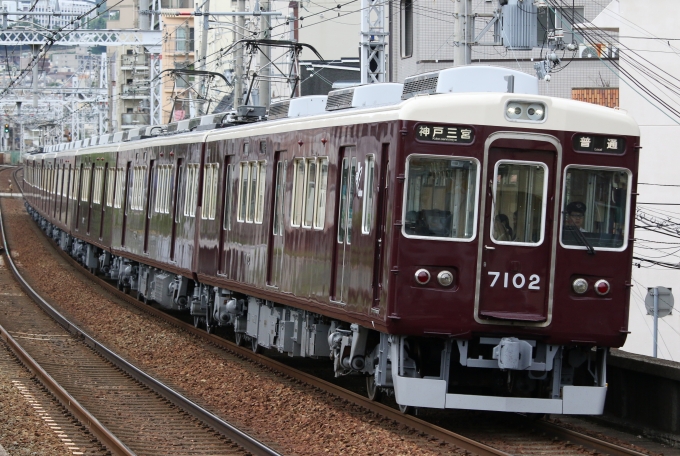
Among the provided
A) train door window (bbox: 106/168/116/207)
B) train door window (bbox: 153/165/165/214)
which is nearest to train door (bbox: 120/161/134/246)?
train door window (bbox: 106/168/116/207)

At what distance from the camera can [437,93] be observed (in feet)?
32.1

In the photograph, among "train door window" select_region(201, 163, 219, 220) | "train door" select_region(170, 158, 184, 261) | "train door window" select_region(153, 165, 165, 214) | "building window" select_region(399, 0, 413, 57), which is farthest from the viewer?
"building window" select_region(399, 0, 413, 57)

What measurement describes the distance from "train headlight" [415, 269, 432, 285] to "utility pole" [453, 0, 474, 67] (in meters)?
6.03

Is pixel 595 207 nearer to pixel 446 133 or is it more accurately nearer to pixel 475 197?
pixel 475 197

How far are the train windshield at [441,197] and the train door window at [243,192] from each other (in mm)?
Result: 5052

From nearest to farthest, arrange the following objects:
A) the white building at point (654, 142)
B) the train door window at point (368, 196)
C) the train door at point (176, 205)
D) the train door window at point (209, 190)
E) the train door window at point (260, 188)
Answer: the train door window at point (368, 196) < the train door window at point (260, 188) < the train door window at point (209, 190) < the train door at point (176, 205) < the white building at point (654, 142)

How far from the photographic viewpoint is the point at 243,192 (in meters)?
14.3

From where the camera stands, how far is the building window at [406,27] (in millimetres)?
27766

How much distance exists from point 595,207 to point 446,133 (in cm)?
133

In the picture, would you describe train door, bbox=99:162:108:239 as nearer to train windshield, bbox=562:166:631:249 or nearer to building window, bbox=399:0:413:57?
building window, bbox=399:0:413:57

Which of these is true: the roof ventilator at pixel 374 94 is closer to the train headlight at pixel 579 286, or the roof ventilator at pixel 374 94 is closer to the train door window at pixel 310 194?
the train door window at pixel 310 194

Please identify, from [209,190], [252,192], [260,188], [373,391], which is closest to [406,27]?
[209,190]

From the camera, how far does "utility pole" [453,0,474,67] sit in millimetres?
14859

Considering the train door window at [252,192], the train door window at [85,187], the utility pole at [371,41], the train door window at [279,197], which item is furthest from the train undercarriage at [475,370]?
the train door window at [85,187]
